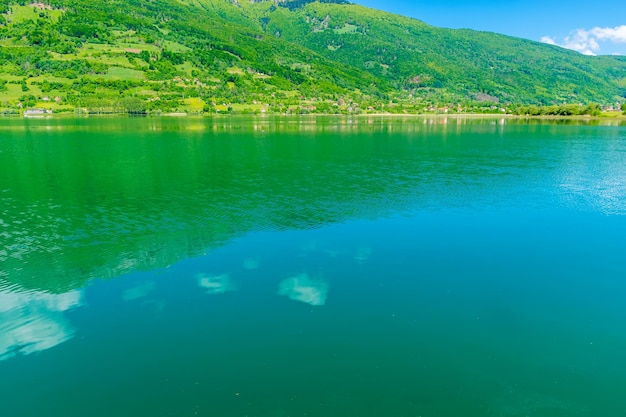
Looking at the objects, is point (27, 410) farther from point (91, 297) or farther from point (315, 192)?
point (315, 192)

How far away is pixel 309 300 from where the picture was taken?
1548 cm

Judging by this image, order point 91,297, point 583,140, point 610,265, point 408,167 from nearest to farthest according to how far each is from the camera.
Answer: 1. point 91,297
2. point 610,265
3. point 408,167
4. point 583,140

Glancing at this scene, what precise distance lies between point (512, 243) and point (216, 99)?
Result: 637 feet

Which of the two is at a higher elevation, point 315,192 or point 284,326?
point 315,192

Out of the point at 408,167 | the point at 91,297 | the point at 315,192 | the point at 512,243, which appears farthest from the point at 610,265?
the point at 408,167

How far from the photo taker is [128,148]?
200ft

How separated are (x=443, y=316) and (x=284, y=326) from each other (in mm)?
6062

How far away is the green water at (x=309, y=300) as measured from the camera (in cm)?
1052

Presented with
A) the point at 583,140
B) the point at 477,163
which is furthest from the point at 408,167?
the point at 583,140

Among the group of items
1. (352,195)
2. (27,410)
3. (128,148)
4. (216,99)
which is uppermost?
(216,99)

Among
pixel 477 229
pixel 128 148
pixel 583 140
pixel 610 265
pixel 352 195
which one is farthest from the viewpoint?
pixel 583 140

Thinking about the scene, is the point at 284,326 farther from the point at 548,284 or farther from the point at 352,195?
the point at 352,195

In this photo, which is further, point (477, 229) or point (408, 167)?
point (408, 167)

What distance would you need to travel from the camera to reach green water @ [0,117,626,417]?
34.5 feet
